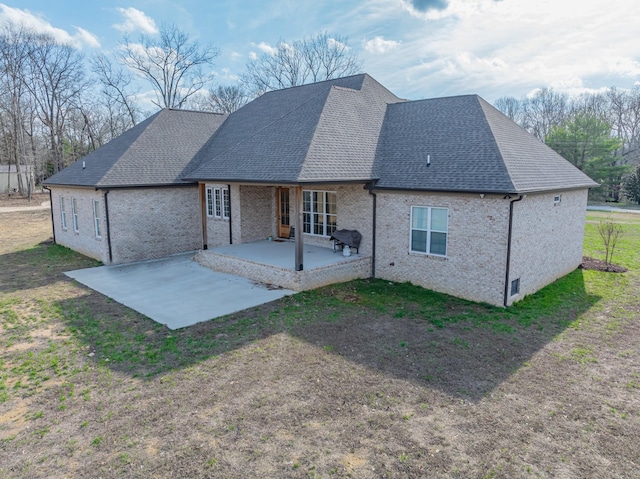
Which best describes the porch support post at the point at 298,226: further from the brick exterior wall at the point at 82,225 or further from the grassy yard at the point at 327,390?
the brick exterior wall at the point at 82,225

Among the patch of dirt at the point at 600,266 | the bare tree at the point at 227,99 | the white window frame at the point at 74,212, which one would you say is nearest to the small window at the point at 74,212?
the white window frame at the point at 74,212

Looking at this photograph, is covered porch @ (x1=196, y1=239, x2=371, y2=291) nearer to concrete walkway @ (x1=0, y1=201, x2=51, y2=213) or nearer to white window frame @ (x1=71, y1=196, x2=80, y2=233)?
white window frame @ (x1=71, y1=196, x2=80, y2=233)

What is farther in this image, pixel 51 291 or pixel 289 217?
pixel 289 217

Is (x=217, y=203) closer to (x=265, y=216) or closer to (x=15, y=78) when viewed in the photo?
(x=265, y=216)

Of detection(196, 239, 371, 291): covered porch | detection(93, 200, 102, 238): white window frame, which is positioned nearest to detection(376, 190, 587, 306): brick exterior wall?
detection(196, 239, 371, 291): covered porch

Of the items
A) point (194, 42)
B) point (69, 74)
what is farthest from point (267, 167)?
point (69, 74)

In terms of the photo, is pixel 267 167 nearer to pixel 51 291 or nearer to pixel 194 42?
pixel 51 291
